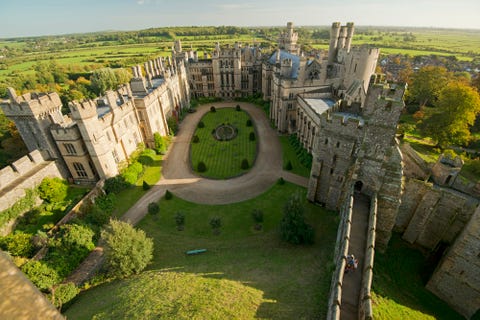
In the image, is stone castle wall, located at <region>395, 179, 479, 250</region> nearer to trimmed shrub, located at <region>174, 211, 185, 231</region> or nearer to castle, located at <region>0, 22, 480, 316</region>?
castle, located at <region>0, 22, 480, 316</region>

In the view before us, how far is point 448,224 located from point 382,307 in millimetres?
11827

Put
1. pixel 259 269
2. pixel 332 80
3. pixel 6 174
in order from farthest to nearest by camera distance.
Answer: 1. pixel 332 80
2. pixel 6 174
3. pixel 259 269

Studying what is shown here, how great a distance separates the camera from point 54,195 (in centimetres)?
3416

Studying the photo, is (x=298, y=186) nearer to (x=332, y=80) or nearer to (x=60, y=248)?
(x=332, y=80)

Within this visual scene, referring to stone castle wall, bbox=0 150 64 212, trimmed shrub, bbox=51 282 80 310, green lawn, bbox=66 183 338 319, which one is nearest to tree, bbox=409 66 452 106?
green lawn, bbox=66 183 338 319

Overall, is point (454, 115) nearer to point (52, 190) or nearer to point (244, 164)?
point (244, 164)

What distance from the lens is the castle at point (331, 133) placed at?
66.8ft

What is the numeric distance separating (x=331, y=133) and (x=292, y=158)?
17311 mm

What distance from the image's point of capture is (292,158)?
4359 cm

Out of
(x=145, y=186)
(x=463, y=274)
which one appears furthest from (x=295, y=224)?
(x=145, y=186)

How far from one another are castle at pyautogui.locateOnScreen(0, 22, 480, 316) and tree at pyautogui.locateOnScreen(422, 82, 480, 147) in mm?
16316

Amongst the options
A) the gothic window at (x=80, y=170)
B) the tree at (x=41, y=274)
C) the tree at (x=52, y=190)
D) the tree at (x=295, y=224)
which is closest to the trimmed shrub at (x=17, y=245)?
the tree at (x=41, y=274)

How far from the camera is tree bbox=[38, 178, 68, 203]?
1314 inches

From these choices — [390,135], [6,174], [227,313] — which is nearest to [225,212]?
[227,313]
